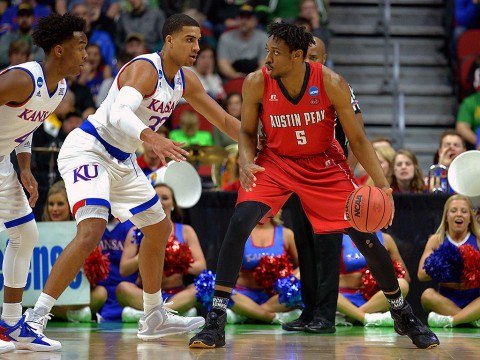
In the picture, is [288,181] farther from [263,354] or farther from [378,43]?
[378,43]

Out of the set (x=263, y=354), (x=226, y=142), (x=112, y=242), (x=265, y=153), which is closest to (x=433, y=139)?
(x=226, y=142)

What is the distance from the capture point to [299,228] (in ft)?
21.6

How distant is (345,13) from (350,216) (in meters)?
8.01

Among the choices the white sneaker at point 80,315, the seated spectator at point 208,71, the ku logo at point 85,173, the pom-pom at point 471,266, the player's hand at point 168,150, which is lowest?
the white sneaker at point 80,315

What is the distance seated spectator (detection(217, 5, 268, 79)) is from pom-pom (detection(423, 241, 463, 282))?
5077 mm

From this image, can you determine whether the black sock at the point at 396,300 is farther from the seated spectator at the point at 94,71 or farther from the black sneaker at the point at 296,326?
the seated spectator at the point at 94,71

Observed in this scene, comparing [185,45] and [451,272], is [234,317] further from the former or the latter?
[185,45]

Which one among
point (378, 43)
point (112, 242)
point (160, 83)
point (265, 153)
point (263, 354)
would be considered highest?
point (378, 43)

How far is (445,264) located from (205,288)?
189 centimetres

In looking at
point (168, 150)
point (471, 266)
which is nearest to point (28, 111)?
point (168, 150)

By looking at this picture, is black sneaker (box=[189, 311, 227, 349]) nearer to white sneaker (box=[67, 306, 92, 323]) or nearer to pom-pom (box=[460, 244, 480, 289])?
white sneaker (box=[67, 306, 92, 323])

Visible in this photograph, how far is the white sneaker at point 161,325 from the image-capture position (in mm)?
5902

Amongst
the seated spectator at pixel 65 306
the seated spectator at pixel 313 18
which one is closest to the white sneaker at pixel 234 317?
the seated spectator at pixel 65 306

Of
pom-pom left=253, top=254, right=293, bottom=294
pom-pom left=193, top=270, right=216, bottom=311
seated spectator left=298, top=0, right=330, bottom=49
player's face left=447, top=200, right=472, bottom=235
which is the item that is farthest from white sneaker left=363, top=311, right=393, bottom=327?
seated spectator left=298, top=0, right=330, bottom=49
